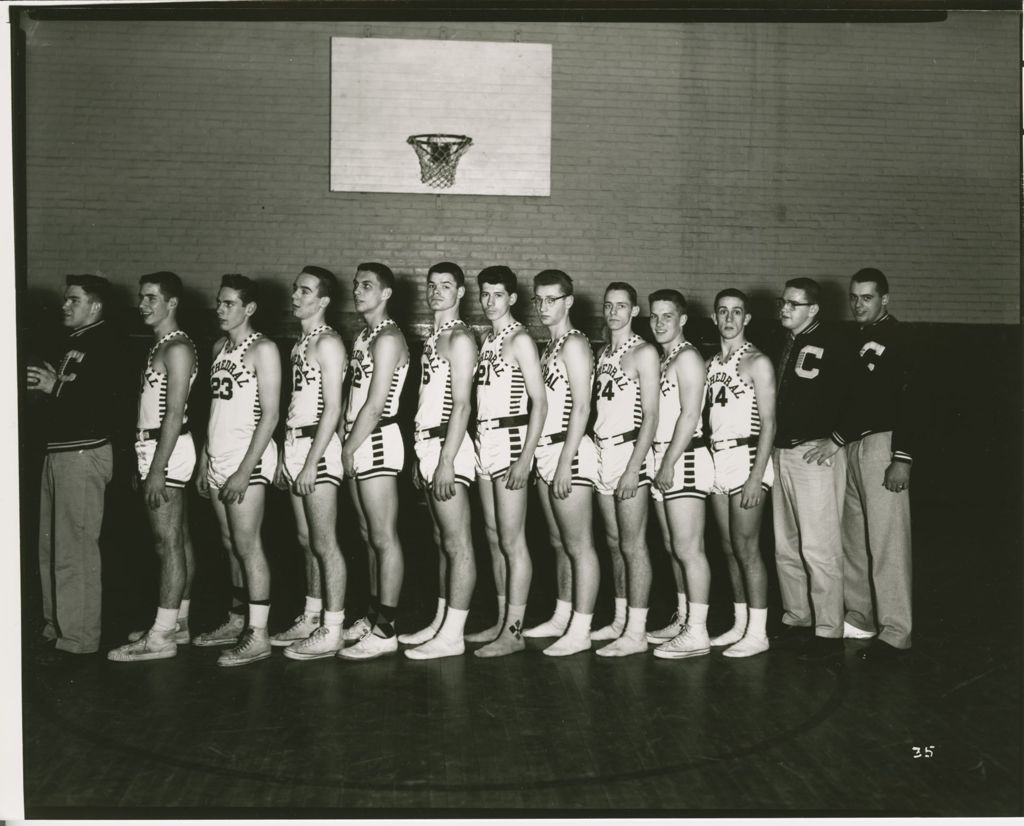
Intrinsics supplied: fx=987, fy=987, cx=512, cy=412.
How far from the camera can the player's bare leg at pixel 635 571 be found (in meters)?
4.67

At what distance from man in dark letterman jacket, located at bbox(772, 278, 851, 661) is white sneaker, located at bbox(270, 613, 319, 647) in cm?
228

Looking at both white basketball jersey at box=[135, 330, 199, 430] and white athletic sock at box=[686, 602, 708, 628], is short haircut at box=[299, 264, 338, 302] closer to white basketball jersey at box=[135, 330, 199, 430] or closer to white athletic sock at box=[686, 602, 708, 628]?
white basketball jersey at box=[135, 330, 199, 430]

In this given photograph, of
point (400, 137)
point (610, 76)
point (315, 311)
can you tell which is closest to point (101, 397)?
point (315, 311)

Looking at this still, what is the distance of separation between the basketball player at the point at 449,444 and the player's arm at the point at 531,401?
0.21m

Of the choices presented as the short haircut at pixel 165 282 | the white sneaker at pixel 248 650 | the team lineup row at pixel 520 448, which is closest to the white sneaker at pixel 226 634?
the team lineup row at pixel 520 448

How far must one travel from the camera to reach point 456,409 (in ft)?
15.0

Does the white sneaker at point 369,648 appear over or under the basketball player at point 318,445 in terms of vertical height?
Result: under

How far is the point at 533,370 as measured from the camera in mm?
4594

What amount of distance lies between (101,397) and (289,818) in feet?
7.51

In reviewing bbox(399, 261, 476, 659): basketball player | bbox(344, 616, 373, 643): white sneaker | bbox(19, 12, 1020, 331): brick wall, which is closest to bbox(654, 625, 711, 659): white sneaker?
bbox(399, 261, 476, 659): basketball player

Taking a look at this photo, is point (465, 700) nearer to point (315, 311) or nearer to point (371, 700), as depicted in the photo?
point (371, 700)

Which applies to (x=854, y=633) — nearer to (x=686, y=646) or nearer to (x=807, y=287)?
(x=686, y=646)

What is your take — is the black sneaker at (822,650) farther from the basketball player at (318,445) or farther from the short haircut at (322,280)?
the short haircut at (322,280)

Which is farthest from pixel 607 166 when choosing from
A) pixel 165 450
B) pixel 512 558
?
pixel 165 450
